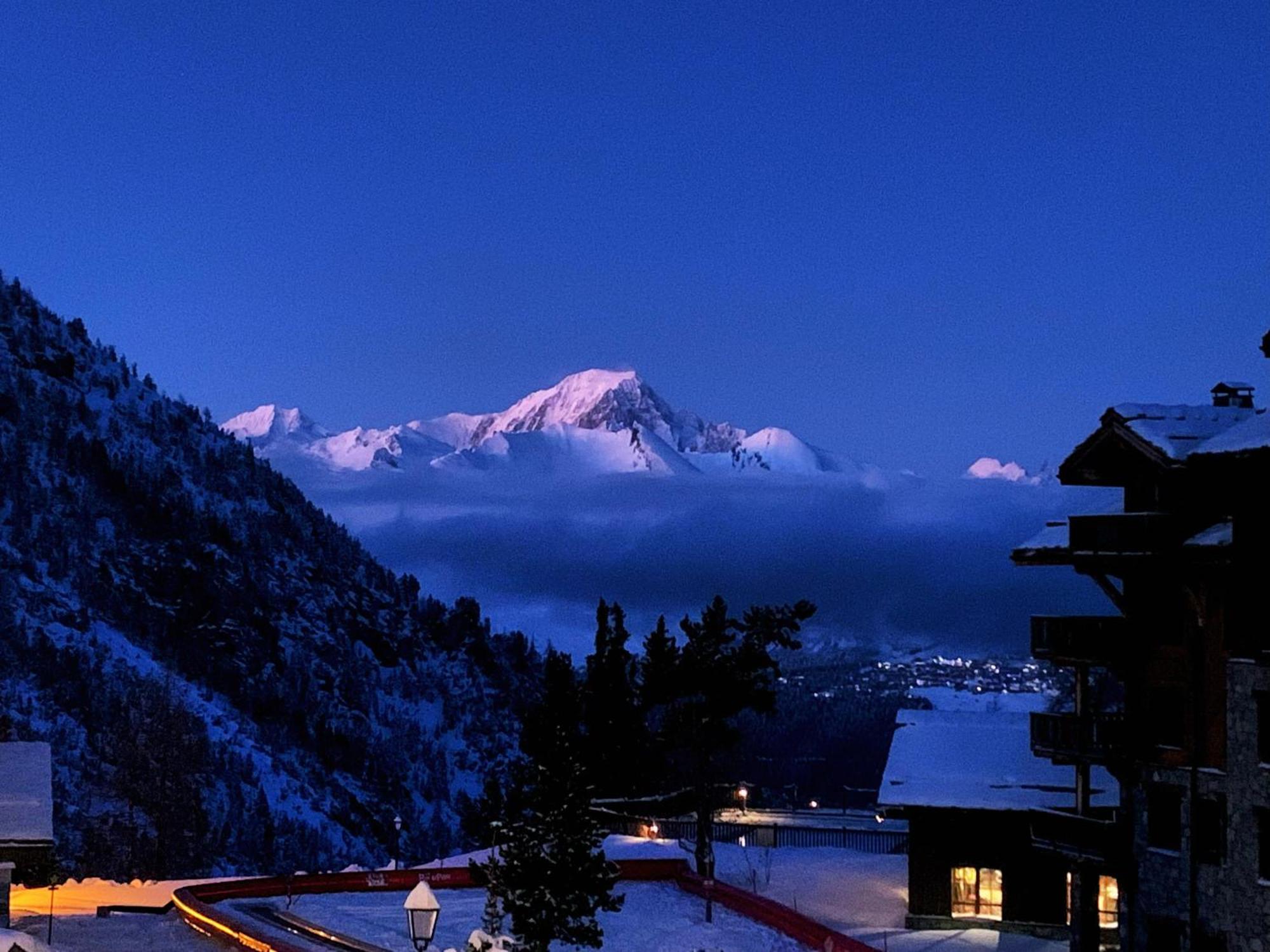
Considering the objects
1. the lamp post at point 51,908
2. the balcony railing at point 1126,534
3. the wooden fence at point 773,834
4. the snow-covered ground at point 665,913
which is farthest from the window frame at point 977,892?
the lamp post at point 51,908

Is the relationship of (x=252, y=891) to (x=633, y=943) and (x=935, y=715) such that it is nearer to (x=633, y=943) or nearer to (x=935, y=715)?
(x=633, y=943)

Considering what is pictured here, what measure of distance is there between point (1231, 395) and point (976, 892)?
55.6 ft

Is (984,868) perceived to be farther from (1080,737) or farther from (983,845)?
(1080,737)

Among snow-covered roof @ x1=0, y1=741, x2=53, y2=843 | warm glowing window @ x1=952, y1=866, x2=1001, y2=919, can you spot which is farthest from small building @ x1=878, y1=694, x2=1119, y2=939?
snow-covered roof @ x1=0, y1=741, x2=53, y2=843

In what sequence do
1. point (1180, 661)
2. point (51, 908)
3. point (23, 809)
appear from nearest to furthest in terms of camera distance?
point (23, 809), point (1180, 661), point (51, 908)

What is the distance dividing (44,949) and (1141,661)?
26886mm

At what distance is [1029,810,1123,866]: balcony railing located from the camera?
40.9 metres

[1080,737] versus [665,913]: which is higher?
[1080,737]

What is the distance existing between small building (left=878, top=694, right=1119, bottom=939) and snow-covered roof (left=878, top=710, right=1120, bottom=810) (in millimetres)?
42

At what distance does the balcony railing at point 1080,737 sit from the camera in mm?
40500

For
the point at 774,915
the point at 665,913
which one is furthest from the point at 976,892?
the point at 665,913

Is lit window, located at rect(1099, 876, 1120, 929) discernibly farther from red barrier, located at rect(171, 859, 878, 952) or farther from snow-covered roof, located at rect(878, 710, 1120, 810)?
red barrier, located at rect(171, 859, 878, 952)

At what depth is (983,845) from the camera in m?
48.6

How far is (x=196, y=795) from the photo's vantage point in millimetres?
122562
